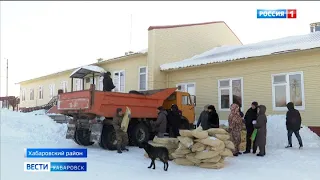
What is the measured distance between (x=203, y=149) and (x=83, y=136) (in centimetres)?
610

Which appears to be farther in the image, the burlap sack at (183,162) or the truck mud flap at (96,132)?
the truck mud flap at (96,132)

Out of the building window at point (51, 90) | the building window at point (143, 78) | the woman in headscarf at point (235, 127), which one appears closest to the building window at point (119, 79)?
the building window at point (143, 78)

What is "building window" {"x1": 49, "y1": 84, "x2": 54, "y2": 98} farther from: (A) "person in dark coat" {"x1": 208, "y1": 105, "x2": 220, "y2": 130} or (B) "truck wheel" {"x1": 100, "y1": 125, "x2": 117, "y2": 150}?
(A) "person in dark coat" {"x1": 208, "y1": 105, "x2": 220, "y2": 130}

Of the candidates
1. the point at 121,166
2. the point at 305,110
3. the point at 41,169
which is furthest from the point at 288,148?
the point at 41,169

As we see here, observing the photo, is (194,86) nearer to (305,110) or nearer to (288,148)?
(305,110)

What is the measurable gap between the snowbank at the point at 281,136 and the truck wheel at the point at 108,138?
5941 millimetres

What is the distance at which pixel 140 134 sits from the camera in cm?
1334

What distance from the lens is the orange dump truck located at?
12.0 meters

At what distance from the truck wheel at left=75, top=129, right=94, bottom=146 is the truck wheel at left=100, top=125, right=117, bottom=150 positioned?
135 centimetres

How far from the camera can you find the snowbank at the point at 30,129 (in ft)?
50.5

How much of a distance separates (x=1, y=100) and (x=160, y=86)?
23.6m

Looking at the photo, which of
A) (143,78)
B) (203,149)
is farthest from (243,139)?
(143,78)

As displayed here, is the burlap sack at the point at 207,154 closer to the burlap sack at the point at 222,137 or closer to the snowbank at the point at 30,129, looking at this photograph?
the burlap sack at the point at 222,137

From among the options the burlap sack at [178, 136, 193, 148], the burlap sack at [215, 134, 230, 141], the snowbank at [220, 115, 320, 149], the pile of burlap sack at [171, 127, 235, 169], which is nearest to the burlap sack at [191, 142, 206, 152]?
the pile of burlap sack at [171, 127, 235, 169]
